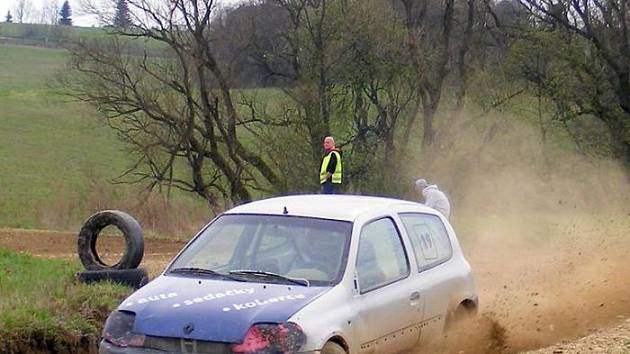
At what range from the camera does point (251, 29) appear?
32.0 m

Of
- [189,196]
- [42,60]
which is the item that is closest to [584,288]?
[189,196]

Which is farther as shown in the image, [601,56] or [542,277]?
[601,56]

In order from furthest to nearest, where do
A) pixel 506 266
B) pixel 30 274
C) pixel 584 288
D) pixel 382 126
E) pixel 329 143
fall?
pixel 382 126, pixel 329 143, pixel 506 266, pixel 30 274, pixel 584 288

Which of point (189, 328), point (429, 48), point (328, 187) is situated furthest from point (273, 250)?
point (429, 48)

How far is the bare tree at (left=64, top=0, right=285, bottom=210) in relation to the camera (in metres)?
30.5

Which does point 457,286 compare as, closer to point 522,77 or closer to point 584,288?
point 584,288

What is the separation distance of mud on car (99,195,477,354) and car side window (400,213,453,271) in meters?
0.01

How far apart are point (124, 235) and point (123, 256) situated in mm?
251

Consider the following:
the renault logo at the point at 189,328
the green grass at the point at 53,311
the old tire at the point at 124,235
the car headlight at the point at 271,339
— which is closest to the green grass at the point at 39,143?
the old tire at the point at 124,235

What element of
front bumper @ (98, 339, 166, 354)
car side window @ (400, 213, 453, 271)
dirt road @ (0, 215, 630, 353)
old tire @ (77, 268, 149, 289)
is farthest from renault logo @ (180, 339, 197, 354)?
old tire @ (77, 268, 149, 289)

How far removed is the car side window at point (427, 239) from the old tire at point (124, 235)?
13.6ft

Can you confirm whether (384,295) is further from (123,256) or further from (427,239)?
(123,256)

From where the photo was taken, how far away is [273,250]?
777 cm

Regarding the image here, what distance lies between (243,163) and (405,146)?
17.0ft
